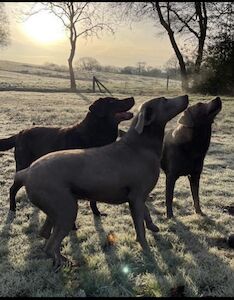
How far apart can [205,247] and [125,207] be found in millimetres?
1890

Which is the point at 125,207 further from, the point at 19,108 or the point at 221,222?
the point at 19,108

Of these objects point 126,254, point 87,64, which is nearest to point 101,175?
point 126,254

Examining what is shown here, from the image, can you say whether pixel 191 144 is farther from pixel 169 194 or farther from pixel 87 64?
pixel 87 64

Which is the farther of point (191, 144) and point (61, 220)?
point (191, 144)

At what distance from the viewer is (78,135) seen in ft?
23.0

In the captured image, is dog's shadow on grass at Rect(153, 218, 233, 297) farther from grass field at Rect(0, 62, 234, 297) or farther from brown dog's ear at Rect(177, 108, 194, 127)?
brown dog's ear at Rect(177, 108, 194, 127)

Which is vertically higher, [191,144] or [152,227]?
[191,144]

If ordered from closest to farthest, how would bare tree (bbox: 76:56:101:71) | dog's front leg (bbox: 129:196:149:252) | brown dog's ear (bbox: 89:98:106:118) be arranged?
dog's front leg (bbox: 129:196:149:252) → brown dog's ear (bbox: 89:98:106:118) → bare tree (bbox: 76:56:101:71)

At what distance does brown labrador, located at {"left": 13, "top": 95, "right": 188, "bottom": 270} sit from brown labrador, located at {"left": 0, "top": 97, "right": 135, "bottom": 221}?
1393 millimetres

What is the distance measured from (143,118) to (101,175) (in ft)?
3.01

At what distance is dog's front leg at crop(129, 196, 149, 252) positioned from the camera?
5.25 meters

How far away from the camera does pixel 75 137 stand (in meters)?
6.99

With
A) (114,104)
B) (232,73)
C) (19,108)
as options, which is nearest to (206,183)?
(114,104)

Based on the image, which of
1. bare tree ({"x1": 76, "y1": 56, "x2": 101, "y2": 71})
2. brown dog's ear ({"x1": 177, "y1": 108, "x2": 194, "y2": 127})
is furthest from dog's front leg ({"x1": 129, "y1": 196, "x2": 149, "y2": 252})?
bare tree ({"x1": 76, "y1": 56, "x2": 101, "y2": 71})
